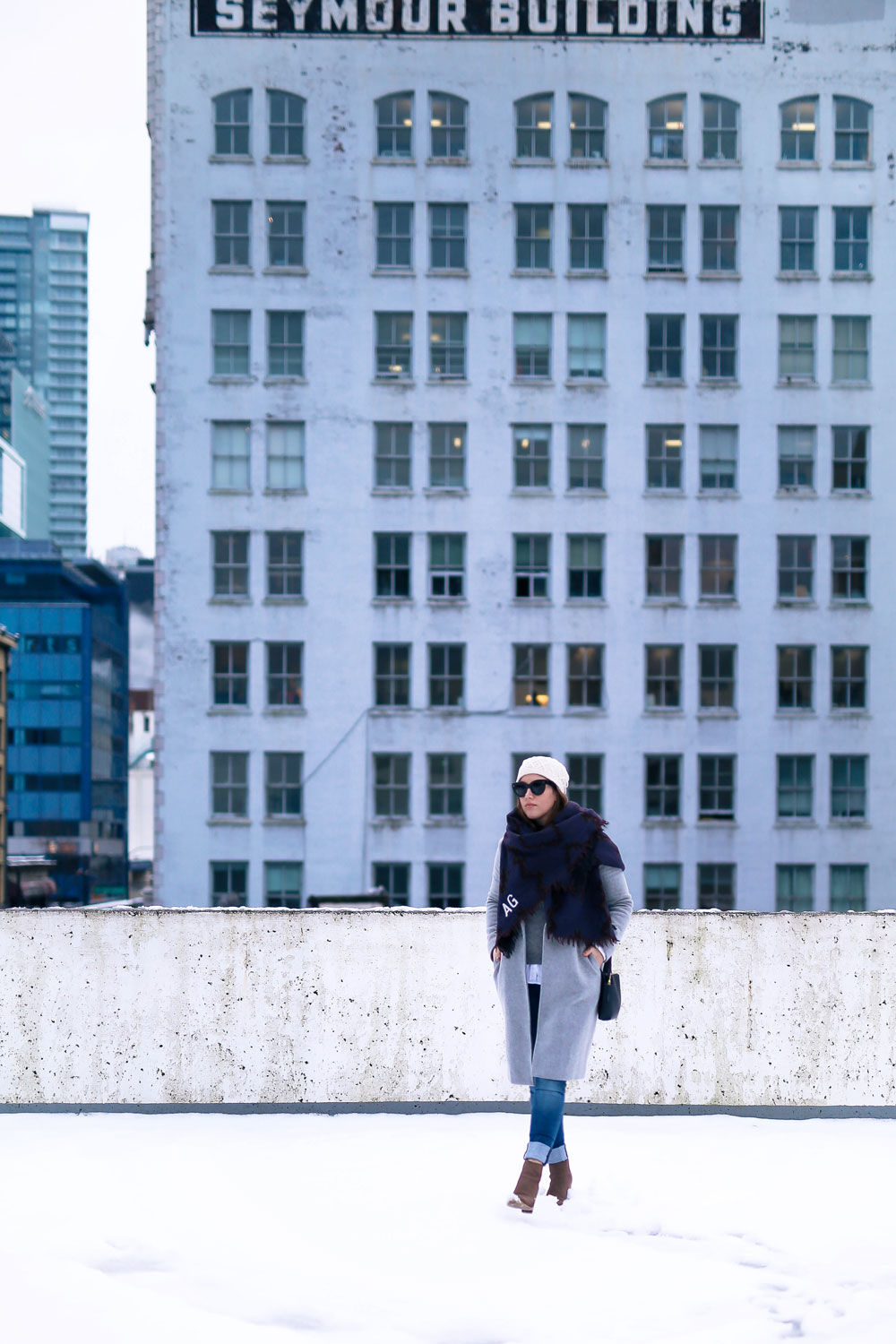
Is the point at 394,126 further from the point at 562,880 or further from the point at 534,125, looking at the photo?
the point at 562,880

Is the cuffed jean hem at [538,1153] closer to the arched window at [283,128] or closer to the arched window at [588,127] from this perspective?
the arched window at [283,128]

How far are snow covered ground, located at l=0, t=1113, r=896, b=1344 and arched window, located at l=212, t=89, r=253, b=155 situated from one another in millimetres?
38283

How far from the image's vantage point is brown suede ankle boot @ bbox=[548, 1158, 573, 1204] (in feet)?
15.0

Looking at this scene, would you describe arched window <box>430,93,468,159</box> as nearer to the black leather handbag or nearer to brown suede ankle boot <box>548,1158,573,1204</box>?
the black leather handbag

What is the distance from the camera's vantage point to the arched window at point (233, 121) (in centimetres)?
3838

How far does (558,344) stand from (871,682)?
15.5 metres

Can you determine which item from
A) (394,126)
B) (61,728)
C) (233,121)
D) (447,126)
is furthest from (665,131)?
(61,728)

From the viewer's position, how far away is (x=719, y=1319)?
350 cm

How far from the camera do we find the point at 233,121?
38.5 metres

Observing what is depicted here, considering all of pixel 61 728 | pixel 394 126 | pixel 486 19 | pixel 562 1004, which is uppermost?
pixel 486 19

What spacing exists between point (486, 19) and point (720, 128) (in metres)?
8.75

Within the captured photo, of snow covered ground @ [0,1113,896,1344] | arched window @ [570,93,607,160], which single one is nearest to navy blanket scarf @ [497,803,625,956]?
snow covered ground @ [0,1113,896,1344]

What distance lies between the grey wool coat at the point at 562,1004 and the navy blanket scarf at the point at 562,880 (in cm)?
4

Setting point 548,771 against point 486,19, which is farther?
point 486,19
